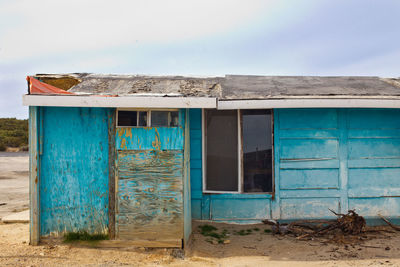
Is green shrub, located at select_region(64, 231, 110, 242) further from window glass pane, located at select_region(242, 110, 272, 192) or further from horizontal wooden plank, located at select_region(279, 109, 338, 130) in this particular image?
horizontal wooden plank, located at select_region(279, 109, 338, 130)

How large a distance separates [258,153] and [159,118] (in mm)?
2084

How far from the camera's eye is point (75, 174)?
4633 mm

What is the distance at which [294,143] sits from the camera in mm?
5723

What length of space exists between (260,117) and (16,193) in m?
8.56

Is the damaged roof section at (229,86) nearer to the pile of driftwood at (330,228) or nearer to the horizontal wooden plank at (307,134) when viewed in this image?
the horizontal wooden plank at (307,134)

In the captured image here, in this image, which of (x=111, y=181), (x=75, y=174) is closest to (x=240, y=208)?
(x=111, y=181)

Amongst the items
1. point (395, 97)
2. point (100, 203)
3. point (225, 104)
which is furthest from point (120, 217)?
point (395, 97)

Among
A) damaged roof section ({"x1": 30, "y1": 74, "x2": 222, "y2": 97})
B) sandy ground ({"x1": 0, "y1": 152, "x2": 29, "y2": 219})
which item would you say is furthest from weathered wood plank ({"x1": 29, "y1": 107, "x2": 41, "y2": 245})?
sandy ground ({"x1": 0, "y1": 152, "x2": 29, "y2": 219})

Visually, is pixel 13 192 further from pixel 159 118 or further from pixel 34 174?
pixel 159 118

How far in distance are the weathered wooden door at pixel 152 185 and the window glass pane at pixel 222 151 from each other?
1.41 m

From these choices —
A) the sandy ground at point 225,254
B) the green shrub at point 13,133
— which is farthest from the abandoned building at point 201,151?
the green shrub at point 13,133

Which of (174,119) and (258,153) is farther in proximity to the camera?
(258,153)

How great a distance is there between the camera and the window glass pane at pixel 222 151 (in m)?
5.83

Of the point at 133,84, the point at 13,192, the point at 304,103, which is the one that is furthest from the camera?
the point at 13,192
